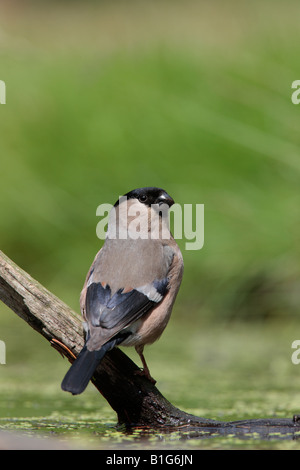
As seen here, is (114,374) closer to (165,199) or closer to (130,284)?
(130,284)

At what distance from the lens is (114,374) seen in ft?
9.87

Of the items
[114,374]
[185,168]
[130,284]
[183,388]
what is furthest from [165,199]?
[185,168]

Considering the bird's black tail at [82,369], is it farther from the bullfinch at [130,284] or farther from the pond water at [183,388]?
the pond water at [183,388]

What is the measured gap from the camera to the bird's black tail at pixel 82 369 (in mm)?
2635

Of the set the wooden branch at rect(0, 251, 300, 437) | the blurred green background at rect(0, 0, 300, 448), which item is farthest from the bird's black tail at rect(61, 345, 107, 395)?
the blurred green background at rect(0, 0, 300, 448)

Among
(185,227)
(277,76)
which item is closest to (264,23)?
(277,76)

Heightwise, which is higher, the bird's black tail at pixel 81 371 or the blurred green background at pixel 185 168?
the blurred green background at pixel 185 168

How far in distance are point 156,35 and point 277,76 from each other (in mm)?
2035

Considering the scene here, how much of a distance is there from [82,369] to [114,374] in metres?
0.33

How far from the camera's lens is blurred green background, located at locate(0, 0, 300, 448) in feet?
18.2

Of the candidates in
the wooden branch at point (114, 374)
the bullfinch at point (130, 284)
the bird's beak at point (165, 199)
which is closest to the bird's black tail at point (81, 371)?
the bullfinch at point (130, 284)

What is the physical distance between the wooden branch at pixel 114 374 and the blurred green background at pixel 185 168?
4.55 ft

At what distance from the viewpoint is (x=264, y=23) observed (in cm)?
673

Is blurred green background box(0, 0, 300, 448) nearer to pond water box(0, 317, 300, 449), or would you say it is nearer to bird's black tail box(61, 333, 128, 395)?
pond water box(0, 317, 300, 449)
